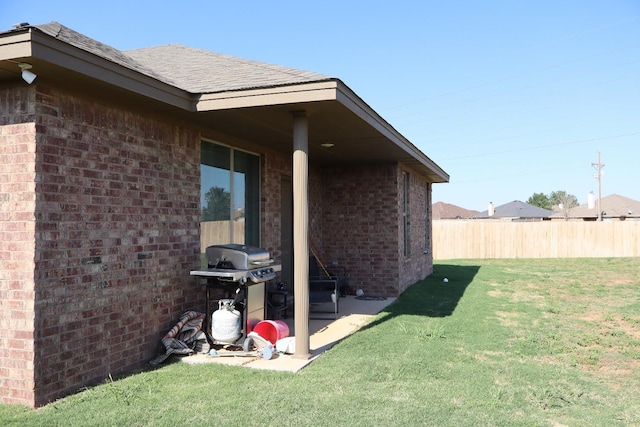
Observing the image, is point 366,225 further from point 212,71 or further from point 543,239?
point 543,239

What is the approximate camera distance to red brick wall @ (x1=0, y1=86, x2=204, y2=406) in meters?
4.08

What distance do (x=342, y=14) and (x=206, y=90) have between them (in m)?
12.9

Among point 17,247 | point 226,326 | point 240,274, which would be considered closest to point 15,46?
point 17,247

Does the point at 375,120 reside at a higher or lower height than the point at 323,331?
higher

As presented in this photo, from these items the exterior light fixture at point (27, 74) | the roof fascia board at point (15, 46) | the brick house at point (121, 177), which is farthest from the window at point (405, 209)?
the roof fascia board at point (15, 46)

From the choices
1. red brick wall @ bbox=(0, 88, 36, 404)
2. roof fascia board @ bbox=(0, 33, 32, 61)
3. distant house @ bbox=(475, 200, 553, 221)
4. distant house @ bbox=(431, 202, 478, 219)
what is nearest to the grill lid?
red brick wall @ bbox=(0, 88, 36, 404)

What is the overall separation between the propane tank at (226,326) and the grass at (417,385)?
49 centimetres

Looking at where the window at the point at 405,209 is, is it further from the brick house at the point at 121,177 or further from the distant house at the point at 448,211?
the distant house at the point at 448,211

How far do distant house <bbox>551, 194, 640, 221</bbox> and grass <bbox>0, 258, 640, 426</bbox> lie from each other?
137ft

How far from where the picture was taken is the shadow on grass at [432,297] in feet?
26.5

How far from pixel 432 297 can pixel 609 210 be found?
45401 mm

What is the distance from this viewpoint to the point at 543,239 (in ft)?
74.7

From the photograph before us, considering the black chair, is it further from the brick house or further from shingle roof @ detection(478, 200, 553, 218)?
shingle roof @ detection(478, 200, 553, 218)

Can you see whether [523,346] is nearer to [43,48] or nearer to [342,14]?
[43,48]
